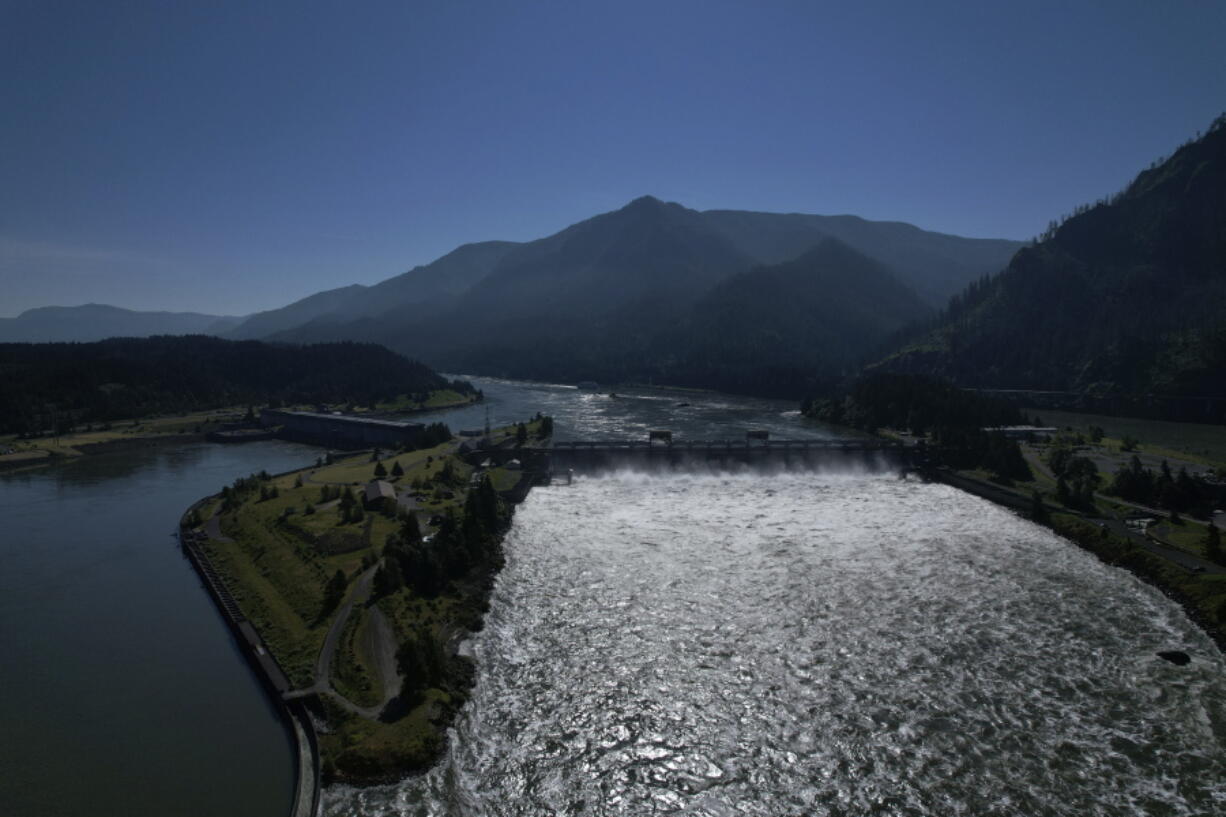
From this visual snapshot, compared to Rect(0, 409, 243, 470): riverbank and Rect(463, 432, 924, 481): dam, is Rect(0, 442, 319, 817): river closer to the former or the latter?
Rect(463, 432, 924, 481): dam

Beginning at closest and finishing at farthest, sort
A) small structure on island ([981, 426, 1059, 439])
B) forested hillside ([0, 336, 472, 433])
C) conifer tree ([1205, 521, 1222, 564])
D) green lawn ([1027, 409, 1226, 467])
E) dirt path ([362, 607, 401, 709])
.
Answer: dirt path ([362, 607, 401, 709]) → conifer tree ([1205, 521, 1222, 564]) → green lawn ([1027, 409, 1226, 467]) → small structure on island ([981, 426, 1059, 439]) → forested hillside ([0, 336, 472, 433])

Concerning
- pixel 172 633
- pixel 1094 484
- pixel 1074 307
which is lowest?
pixel 172 633

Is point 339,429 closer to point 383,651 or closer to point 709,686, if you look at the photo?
point 383,651

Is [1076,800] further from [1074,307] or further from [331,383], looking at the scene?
[1074,307]

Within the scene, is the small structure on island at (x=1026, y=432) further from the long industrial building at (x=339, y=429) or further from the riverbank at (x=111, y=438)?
the riverbank at (x=111, y=438)

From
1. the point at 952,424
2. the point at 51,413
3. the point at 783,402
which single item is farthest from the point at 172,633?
the point at 783,402

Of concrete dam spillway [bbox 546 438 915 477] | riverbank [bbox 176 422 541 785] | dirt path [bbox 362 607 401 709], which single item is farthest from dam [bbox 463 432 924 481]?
dirt path [bbox 362 607 401 709]
